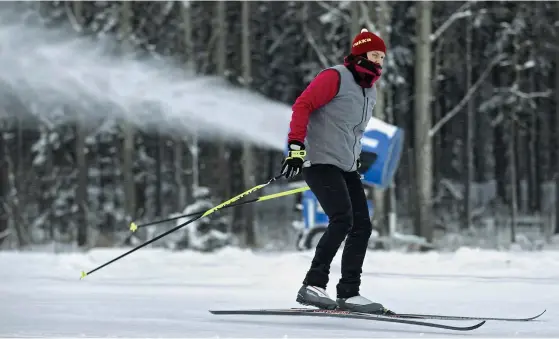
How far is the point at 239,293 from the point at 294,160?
2.81m

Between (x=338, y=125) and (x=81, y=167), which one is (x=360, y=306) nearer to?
(x=338, y=125)

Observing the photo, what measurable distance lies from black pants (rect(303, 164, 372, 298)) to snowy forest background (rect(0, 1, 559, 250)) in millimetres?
11424

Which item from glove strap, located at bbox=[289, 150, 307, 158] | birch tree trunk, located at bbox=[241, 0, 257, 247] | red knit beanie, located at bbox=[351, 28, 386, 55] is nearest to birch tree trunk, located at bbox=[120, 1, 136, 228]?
birch tree trunk, located at bbox=[241, 0, 257, 247]

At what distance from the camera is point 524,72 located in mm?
30484

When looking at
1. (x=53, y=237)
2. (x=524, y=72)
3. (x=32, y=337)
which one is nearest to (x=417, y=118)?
(x=32, y=337)

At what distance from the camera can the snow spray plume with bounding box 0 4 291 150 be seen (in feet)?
58.1

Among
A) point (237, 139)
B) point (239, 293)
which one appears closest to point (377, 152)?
point (239, 293)

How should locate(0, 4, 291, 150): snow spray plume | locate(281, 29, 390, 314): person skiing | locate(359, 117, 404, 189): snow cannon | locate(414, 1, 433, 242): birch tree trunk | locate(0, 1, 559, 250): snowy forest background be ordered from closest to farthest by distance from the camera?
locate(281, 29, 390, 314): person skiing, locate(359, 117, 404, 189): snow cannon, locate(414, 1, 433, 242): birch tree trunk, locate(0, 4, 291, 150): snow spray plume, locate(0, 1, 559, 250): snowy forest background

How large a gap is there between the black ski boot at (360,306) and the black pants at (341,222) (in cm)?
5

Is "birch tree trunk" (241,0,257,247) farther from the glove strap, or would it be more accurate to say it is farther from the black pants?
the glove strap

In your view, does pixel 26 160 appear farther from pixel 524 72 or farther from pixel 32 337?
pixel 32 337

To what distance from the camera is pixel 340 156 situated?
6504 millimetres

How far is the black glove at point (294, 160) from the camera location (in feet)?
20.1

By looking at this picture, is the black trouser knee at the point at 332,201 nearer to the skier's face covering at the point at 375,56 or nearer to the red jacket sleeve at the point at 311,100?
the red jacket sleeve at the point at 311,100
